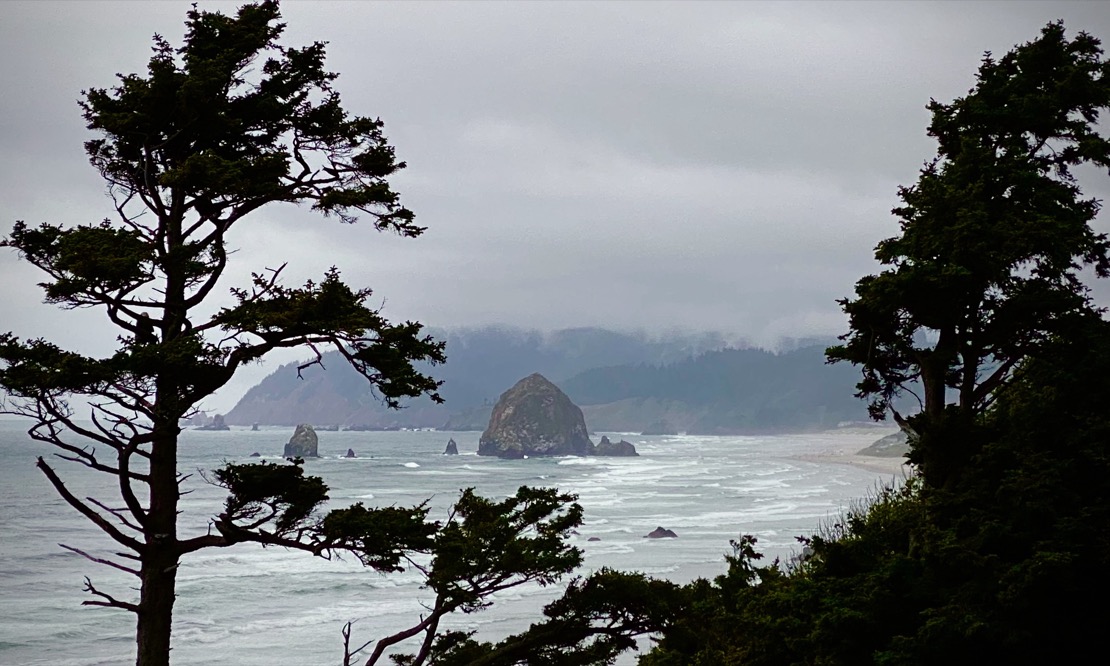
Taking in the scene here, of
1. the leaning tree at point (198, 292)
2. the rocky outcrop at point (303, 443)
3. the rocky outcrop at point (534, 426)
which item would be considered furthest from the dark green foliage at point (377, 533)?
the rocky outcrop at point (534, 426)

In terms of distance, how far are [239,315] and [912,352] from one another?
9.80 metres

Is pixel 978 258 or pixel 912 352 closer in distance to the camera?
pixel 978 258

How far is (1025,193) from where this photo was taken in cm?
1370

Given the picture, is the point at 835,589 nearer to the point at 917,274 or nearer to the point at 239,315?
the point at 917,274

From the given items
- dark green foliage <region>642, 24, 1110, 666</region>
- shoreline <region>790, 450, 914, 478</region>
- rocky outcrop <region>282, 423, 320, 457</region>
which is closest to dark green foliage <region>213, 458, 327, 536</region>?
dark green foliage <region>642, 24, 1110, 666</region>

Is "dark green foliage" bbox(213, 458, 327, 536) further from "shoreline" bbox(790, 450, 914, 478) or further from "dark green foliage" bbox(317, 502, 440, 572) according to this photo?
"shoreline" bbox(790, 450, 914, 478)

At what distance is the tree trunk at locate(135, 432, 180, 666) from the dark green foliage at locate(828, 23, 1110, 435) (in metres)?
9.52

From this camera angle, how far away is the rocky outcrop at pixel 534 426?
17812cm

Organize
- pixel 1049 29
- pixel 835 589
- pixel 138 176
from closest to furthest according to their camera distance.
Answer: pixel 138 176
pixel 835 589
pixel 1049 29

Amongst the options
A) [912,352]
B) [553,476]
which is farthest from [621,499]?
[912,352]

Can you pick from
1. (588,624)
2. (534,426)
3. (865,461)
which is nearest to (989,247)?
(588,624)

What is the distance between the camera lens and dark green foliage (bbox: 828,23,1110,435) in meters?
12.7

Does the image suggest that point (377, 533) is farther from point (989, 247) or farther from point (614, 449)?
point (614, 449)

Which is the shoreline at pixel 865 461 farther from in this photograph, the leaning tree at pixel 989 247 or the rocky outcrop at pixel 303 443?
the leaning tree at pixel 989 247
